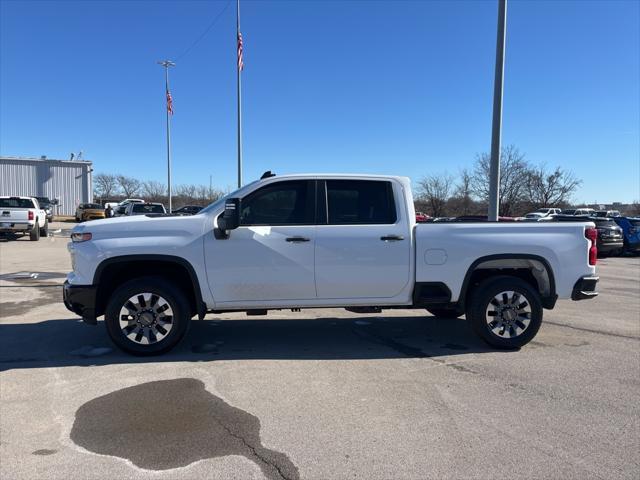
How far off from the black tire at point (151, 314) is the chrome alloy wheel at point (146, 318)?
0.03ft

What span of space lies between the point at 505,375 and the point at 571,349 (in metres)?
1.52

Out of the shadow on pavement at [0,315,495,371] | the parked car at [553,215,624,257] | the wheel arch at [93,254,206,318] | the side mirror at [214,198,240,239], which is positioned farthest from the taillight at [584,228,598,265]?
the parked car at [553,215,624,257]

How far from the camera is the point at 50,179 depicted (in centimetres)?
4662

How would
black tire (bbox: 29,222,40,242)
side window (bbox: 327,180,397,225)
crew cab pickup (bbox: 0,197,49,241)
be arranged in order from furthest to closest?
1. black tire (bbox: 29,222,40,242)
2. crew cab pickup (bbox: 0,197,49,241)
3. side window (bbox: 327,180,397,225)

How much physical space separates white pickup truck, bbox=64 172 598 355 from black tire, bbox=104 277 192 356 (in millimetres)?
11

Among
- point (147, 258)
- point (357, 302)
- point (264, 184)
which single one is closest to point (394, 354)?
point (357, 302)

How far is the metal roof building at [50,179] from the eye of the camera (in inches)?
1781

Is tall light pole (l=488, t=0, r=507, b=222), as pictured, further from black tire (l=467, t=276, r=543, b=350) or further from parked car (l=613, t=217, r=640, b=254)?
parked car (l=613, t=217, r=640, b=254)

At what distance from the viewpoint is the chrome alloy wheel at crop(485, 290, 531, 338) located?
5848 millimetres

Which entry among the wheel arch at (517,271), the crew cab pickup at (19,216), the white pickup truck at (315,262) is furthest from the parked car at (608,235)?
the crew cab pickup at (19,216)

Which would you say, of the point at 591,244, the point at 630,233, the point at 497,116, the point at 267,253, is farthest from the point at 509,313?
the point at 630,233

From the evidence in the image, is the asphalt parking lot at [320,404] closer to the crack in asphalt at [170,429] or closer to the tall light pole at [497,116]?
the crack in asphalt at [170,429]

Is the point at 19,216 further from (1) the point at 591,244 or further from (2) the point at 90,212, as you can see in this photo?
(1) the point at 591,244

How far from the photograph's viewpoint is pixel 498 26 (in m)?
11.3
